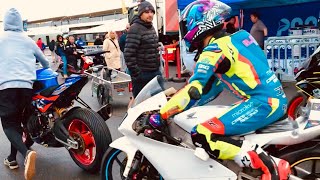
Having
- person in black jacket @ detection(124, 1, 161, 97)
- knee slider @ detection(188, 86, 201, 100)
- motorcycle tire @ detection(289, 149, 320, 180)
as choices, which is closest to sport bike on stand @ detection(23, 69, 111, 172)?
person in black jacket @ detection(124, 1, 161, 97)

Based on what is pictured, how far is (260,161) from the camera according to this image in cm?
287

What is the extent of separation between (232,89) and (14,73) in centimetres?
255

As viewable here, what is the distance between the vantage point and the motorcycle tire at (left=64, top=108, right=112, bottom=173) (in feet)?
14.2

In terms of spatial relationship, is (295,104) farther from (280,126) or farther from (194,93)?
(194,93)

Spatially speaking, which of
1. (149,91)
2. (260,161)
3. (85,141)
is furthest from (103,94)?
(260,161)

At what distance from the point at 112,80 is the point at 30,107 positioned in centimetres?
375

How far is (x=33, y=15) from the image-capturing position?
58469 mm

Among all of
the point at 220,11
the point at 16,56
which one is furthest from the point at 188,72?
the point at 16,56

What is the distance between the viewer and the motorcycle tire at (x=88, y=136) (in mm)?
4336

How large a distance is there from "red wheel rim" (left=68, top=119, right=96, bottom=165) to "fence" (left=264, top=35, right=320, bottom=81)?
610 cm

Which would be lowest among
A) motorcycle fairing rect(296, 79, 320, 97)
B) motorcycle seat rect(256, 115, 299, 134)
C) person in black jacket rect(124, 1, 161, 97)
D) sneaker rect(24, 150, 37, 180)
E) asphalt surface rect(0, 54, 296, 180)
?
asphalt surface rect(0, 54, 296, 180)

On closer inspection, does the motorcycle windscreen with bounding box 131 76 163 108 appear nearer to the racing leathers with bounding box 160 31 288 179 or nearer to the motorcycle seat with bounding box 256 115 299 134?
the racing leathers with bounding box 160 31 288 179

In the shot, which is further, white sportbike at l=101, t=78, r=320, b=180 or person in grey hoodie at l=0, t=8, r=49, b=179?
person in grey hoodie at l=0, t=8, r=49, b=179

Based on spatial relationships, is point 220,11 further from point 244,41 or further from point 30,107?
point 30,107
